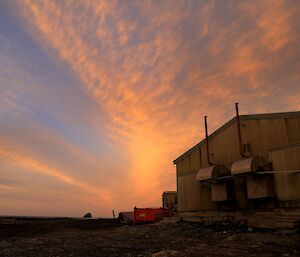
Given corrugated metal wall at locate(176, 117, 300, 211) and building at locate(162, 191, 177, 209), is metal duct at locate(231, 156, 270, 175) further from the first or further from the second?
building at locate(162, 191, 177, 209)

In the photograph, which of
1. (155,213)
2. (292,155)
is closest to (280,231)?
(292,155)

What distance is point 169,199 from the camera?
44156mm

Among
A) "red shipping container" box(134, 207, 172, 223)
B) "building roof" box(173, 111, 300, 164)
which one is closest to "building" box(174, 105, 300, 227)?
"building roof" box(173, 111, 300, 164)

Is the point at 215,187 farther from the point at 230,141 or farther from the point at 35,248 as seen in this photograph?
the point at 35,248

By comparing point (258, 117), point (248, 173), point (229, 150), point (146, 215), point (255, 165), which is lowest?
point (146, 215)

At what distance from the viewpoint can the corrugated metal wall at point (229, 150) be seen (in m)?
23.0

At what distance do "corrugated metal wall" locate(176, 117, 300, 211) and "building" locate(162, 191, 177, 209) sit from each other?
42.5 ft

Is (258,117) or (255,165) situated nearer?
(255,165)

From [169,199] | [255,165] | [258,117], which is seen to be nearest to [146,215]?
[169,199]

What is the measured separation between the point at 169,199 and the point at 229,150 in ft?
64.6

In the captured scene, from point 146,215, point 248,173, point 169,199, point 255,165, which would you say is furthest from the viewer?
point 169,199

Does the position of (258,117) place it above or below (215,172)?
above

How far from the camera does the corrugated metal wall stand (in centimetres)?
2298

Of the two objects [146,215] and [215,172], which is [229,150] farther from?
[146,215]
